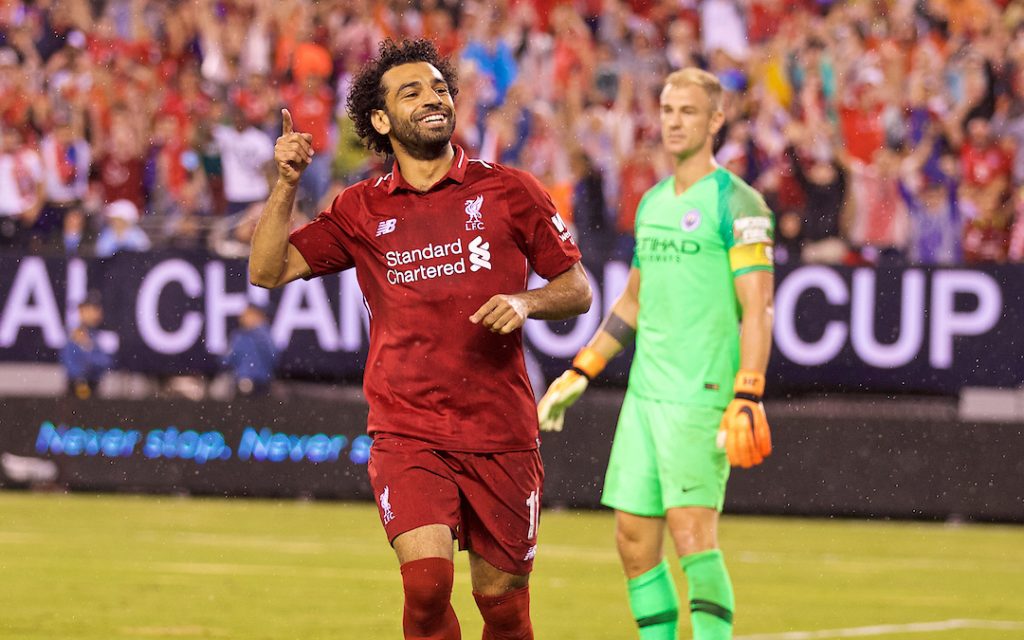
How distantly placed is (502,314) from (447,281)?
1.40ft

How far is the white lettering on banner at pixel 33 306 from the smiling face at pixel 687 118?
31.3 ft

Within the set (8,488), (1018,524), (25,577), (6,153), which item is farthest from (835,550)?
(6,153)

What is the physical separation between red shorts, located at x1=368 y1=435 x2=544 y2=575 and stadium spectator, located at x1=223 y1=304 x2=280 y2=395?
9208 mm

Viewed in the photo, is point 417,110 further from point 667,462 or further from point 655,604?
point 655,604

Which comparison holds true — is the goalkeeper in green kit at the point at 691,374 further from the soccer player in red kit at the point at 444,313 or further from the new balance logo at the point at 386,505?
the new balance logo at the point at 386,505

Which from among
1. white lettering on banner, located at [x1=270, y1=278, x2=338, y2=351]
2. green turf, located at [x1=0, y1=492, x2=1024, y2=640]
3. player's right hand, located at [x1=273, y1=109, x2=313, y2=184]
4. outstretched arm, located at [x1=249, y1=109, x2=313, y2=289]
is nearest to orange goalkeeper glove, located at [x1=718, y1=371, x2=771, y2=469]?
outstretched arm, located at [x1=249, y1=109, x2=313, y2=289]

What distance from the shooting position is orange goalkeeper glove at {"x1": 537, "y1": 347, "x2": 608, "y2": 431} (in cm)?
722

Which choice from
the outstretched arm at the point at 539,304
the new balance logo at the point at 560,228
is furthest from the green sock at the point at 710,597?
the new balance logo at the point at 560,228

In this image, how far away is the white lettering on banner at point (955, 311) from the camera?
1402cm

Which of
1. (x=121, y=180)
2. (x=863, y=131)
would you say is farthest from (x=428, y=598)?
(x=121, y=180)

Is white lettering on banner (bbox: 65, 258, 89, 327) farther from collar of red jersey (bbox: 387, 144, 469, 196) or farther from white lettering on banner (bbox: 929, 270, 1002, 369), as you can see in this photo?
collar of red jersey (bbox: 387, 144, 469, 196)

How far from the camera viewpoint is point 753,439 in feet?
21.8

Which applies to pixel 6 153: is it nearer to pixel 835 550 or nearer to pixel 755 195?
pixel 835 550

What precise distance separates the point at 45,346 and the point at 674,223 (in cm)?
978
